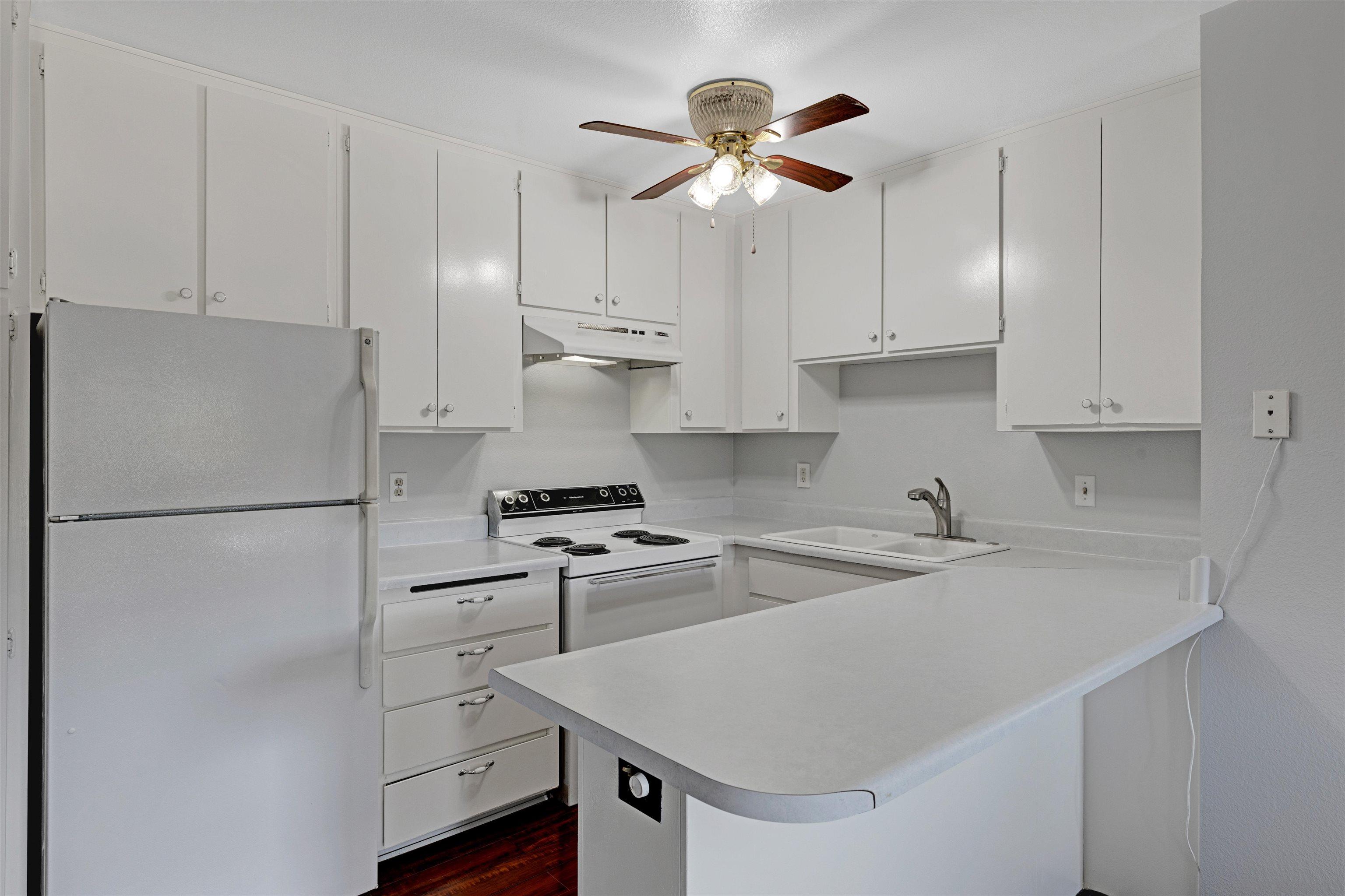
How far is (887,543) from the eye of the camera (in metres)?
3.11

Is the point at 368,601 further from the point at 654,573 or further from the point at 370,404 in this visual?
the point at 654,573

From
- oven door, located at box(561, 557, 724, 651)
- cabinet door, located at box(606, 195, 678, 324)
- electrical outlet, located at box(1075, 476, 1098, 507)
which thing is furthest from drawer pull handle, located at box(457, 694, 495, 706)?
electrical outlet, located at box(1075, 476, 1098, 507)

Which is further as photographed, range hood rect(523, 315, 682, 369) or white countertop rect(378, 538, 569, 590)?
range hood rect(523, 315, 682, 369)

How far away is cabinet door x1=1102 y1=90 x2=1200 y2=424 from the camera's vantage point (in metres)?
2.11

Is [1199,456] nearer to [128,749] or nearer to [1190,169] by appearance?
[1190,169]

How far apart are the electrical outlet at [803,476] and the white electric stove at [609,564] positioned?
→ 72 cm

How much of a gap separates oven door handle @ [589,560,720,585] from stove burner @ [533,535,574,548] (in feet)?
0.75

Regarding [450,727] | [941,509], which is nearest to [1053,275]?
[941,509]

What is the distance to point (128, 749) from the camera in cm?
166

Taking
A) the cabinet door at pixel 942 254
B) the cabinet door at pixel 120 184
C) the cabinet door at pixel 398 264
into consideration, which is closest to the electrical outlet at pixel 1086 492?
the cabinet door at pixel 942 254

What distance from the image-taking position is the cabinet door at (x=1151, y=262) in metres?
2.11

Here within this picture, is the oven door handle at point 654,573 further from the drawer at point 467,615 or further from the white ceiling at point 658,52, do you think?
the white ceiling at point 658,52

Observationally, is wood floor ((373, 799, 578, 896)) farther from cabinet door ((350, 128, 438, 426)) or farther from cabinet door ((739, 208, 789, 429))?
cabinet door ((739, 208, 789, 429))

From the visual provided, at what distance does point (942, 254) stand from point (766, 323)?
2.89 feet
